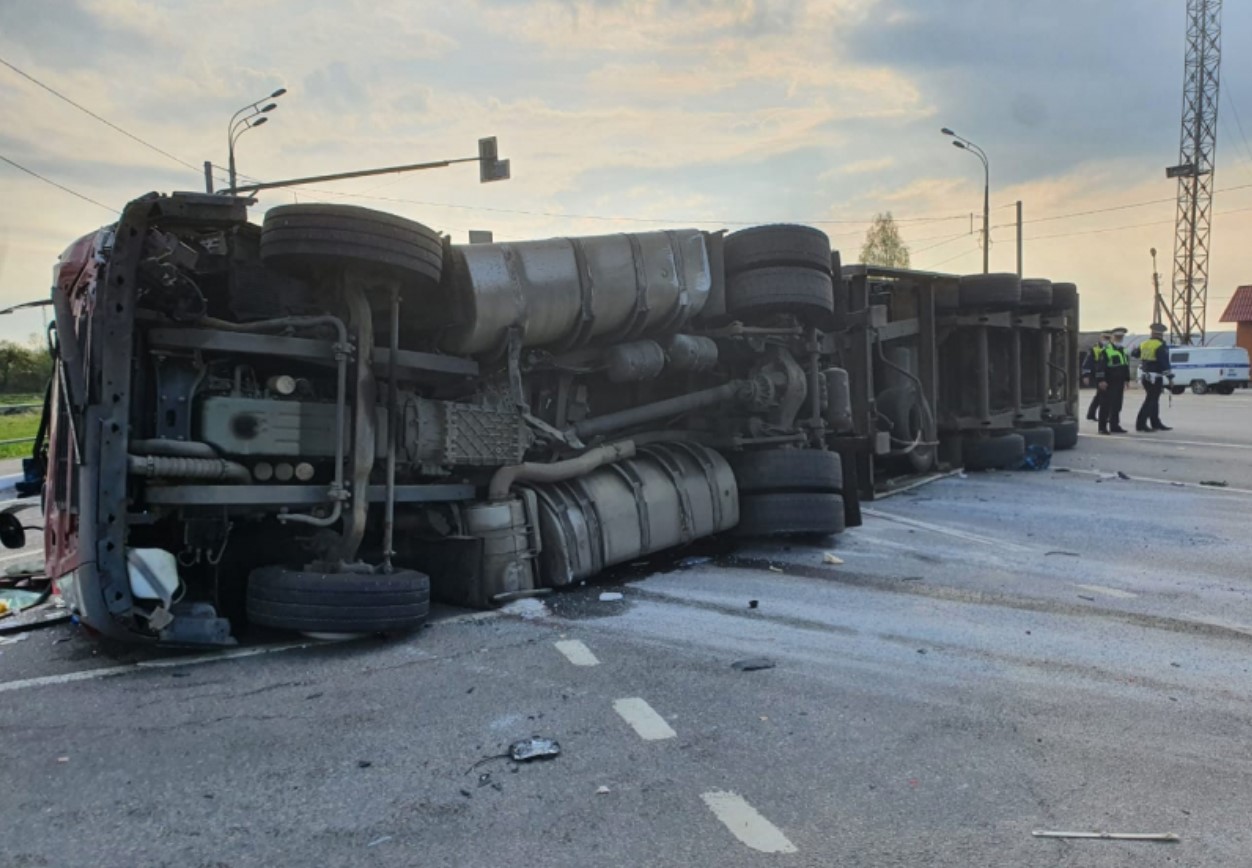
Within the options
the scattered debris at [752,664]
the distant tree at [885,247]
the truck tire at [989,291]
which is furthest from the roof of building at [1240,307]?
the scattered debris at [752,664]

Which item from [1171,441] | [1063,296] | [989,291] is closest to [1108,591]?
[989,291]

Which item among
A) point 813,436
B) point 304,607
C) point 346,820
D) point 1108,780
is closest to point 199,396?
point 304,607

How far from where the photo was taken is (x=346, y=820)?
234 cm

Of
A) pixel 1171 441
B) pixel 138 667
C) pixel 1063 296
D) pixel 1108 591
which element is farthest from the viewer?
pixel 1171 441

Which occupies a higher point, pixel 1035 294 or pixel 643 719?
pixel 1035 294

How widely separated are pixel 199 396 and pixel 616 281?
92.8 inches

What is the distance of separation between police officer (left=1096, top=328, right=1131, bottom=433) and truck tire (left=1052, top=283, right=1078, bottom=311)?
235cm

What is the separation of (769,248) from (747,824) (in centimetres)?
448

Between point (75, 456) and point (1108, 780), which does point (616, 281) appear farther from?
point (1108, 780)

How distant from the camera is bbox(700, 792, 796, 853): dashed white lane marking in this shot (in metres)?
2.19

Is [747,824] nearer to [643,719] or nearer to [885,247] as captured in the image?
[643,719]

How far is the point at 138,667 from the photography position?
3.53m

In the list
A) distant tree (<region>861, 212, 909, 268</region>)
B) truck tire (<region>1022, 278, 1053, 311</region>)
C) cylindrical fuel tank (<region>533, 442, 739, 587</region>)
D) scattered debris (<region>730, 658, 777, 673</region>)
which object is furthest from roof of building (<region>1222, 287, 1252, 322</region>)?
scattered debris (<region>730, 658, 777, 673</region>)

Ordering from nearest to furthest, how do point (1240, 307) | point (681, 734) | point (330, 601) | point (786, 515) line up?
point (681, 734), point (330, 601), point (786, 515), point (1240, 307)
